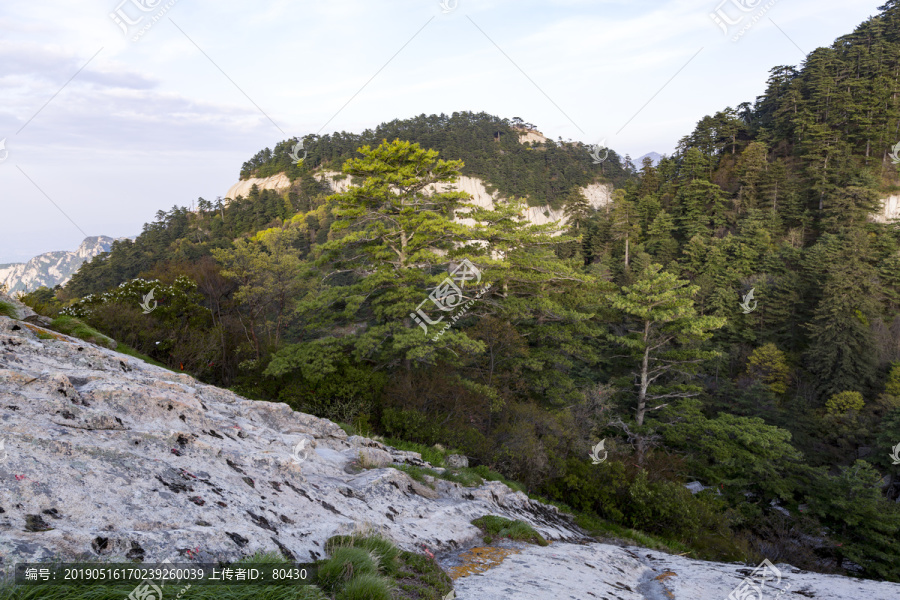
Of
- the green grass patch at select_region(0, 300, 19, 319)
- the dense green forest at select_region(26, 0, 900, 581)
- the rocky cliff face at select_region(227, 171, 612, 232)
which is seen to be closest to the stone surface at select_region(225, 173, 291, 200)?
the rocky cliff face at select_region(227, 171, 612, 232)

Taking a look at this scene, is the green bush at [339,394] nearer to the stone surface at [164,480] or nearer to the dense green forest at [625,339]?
the dense green forest at [625,339]

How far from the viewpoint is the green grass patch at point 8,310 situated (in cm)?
860

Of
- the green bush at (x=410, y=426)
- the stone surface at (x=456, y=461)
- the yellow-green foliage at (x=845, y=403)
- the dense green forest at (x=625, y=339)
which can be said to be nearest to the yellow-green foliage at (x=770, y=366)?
the dense green forest at (x=625, y=339)

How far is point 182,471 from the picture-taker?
3750 millimetres

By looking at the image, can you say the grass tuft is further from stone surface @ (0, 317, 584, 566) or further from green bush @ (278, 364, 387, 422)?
green bush @ (278, 364, 387, 422)

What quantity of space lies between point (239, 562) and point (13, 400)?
2.66 m

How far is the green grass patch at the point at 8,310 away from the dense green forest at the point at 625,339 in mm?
6664

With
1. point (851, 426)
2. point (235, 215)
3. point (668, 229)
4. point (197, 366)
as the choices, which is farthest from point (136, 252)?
point (851, 426)

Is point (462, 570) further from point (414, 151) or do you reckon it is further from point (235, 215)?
point (235, 215)

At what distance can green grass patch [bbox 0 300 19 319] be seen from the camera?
8.60 meters

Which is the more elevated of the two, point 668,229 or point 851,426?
point 668,229

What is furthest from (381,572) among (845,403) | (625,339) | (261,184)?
(261,184)

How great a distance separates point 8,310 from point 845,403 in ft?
129

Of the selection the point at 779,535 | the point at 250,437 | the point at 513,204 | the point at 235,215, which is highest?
the point at 235,215
